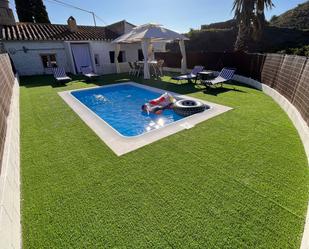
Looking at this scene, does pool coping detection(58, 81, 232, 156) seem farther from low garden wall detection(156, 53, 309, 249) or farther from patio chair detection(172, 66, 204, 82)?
patio chair detection(172, 66, 204, 82)

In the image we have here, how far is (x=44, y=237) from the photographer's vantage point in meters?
2.66

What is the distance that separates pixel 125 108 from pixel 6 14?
17565mm

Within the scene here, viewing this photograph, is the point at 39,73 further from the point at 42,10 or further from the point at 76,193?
the point at 42,10

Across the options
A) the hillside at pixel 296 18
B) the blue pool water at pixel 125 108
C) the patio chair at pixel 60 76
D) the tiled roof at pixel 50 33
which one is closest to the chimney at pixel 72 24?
the tiled roof at pixel 50 33

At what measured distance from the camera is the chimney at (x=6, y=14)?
17.2 meters

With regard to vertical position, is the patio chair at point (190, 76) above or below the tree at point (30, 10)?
below

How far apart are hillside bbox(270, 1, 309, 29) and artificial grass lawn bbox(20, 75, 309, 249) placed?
119 feet

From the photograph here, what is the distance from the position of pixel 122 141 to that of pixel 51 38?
17.2 m

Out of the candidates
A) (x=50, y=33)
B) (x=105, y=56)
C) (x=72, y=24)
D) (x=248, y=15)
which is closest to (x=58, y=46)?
(x=50, y=33)

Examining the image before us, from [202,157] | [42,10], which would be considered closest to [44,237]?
[202,157]

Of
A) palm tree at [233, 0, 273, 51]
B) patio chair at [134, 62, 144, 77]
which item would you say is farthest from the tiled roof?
palm tree at [233, 0, 273, 51]

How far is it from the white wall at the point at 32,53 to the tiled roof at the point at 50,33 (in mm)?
434

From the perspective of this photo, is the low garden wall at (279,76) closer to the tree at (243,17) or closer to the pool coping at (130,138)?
the pool coping at (130,138)

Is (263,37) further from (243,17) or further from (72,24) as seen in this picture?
(72,24)
